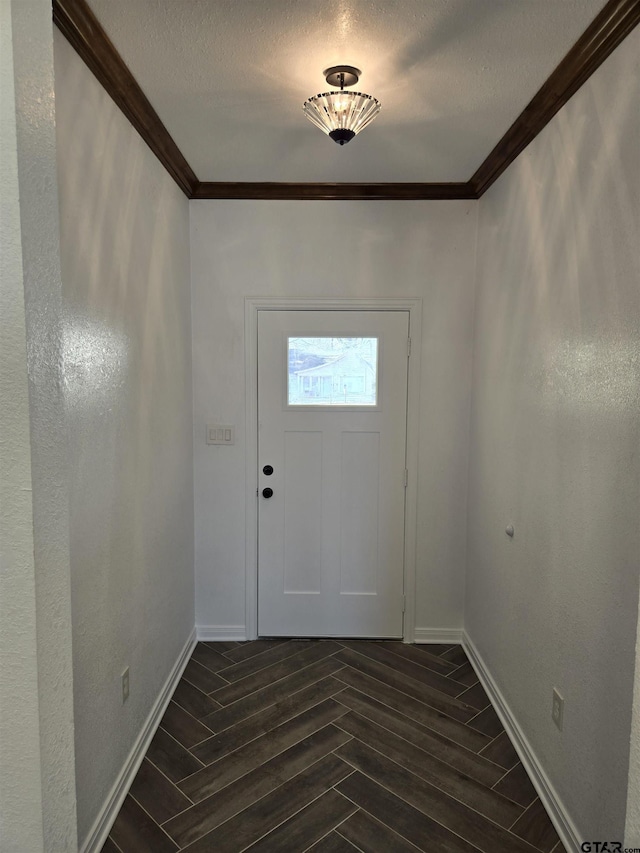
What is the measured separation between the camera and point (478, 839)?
184 cm

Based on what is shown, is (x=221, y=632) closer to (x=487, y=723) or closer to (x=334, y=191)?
(x=487, y=723)

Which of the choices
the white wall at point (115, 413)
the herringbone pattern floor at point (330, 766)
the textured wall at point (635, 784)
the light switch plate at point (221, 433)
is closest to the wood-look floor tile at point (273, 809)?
the herringbone pattern floor at point (330, 766)

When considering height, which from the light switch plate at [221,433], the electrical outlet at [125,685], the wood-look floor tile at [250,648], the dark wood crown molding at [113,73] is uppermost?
the dark wood crown molding at [113,73]

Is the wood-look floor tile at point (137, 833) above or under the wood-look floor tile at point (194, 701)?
under

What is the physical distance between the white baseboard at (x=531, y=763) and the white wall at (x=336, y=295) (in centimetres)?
54

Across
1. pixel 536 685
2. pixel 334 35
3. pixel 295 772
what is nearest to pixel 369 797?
pixel 295 772

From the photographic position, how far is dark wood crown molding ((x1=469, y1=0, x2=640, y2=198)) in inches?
59.3

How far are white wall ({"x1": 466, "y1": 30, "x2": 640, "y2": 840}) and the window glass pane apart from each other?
0.73 metres

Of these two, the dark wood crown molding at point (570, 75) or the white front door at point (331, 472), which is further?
the white front door at point (331, 472)

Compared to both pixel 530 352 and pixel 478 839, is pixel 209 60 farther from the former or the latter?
pixel 478 839

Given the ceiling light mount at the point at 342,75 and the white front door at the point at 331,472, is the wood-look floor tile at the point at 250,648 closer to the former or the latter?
the white front door at the point at 331,472

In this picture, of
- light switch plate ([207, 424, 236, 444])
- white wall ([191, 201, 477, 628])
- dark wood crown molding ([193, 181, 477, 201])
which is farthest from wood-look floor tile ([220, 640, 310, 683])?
dark wood crown molding ([193, 181, 477, 201])

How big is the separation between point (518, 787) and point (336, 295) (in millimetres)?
2440

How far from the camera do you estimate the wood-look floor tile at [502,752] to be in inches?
87.0
